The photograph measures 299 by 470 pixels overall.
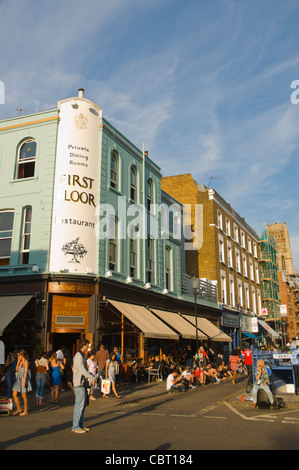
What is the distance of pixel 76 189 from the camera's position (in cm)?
1966

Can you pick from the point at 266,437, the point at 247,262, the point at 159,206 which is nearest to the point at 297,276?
the point at 247,262

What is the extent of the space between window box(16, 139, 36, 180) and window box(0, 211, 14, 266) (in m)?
1.94

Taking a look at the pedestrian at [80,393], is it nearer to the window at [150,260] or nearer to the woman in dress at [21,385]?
the woman in dress at [21,385]

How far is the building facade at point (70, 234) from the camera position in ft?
60.5

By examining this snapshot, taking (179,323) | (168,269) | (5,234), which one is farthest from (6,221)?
(168,269)

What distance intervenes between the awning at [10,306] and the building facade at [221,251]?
2096cm

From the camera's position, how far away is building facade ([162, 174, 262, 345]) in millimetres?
37406

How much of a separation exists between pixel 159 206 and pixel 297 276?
67541 millimetres

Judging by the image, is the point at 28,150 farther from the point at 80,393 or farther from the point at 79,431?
the point at 79,431

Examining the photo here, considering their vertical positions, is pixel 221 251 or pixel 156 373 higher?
pixel 221 251

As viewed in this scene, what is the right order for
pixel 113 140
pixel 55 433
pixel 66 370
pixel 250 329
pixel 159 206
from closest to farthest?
1. pixel 55 433
2. pixel 66 370
3. pixel 113 140
4. pixel 159 206
5. pixel 250 329

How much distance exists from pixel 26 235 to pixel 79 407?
1249 cm

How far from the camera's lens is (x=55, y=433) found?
8570 mm
